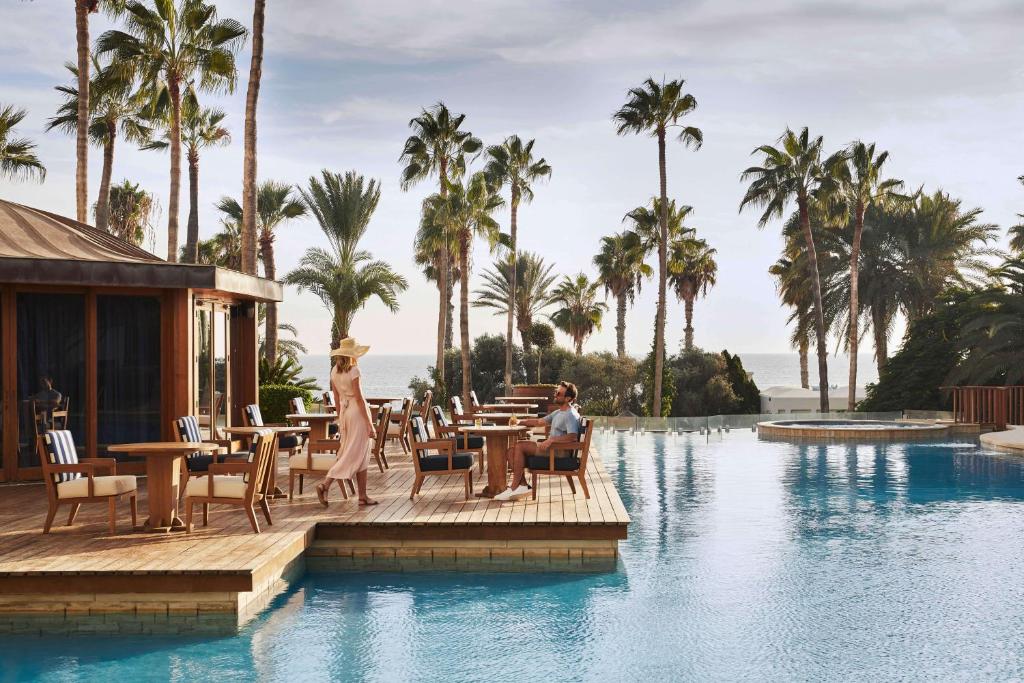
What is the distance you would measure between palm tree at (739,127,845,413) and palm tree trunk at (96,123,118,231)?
63.6 feet

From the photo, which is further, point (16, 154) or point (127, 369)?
point (16, 154)

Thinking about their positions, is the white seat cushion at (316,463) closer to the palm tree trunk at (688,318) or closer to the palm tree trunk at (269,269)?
the palm tree trunk at (269,269)

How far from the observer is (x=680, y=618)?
7391 mm

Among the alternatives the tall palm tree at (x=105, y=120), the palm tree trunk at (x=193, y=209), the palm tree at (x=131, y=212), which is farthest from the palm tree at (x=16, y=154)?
the palm tree at (x=131, y=212)

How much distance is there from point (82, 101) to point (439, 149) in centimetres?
1171

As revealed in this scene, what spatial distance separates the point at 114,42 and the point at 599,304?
26663 mm

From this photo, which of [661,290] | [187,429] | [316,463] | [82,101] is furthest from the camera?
[661,290]

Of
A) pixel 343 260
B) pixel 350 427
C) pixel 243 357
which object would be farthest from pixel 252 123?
pixel 350 427

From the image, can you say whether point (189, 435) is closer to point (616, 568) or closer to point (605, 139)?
point (616, 568)

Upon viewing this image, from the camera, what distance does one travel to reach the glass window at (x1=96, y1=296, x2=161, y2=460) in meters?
11.8

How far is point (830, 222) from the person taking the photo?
3297 centimetres

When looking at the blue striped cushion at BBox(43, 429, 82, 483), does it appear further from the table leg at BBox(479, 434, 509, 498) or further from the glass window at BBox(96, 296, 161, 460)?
the table leg at BBox(479, 434, 509, 498)

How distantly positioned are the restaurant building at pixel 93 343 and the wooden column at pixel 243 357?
1729mm

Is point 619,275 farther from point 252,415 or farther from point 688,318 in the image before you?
point 252,415
